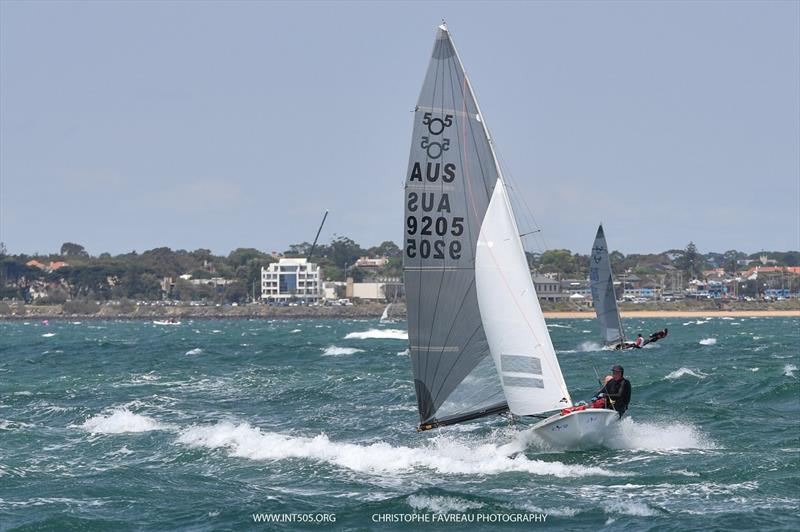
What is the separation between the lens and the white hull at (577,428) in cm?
2256

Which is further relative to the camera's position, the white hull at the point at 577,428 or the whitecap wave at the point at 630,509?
the white hull at the point at 577,428

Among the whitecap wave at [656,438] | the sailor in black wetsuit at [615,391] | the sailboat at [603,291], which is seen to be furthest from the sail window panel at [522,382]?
the sailboat at [603,291]

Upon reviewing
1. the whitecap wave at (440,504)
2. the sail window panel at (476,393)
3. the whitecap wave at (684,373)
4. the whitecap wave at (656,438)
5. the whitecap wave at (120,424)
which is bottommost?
the whitecap wave at (120,424)

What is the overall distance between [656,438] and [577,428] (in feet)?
12.5

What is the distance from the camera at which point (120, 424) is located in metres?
31.2

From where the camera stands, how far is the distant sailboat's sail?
174ft

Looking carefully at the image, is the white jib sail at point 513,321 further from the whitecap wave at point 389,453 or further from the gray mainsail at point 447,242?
the whitecap wave at point 389,453

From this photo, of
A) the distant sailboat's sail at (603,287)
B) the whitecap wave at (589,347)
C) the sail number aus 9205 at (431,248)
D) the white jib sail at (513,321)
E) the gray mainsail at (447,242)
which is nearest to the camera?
the gray mainsail at (447,242)

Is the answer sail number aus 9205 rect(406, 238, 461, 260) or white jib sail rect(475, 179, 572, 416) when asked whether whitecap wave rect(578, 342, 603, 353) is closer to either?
white jib sail rect(475, 179, 572, 416)

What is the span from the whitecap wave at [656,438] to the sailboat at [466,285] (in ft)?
5.54

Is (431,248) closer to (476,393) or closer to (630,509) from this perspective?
(476,393)

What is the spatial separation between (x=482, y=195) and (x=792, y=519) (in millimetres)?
8083

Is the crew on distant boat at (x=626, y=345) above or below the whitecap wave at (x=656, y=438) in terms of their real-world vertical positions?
above

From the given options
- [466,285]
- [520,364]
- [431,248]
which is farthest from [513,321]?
[431,248]
